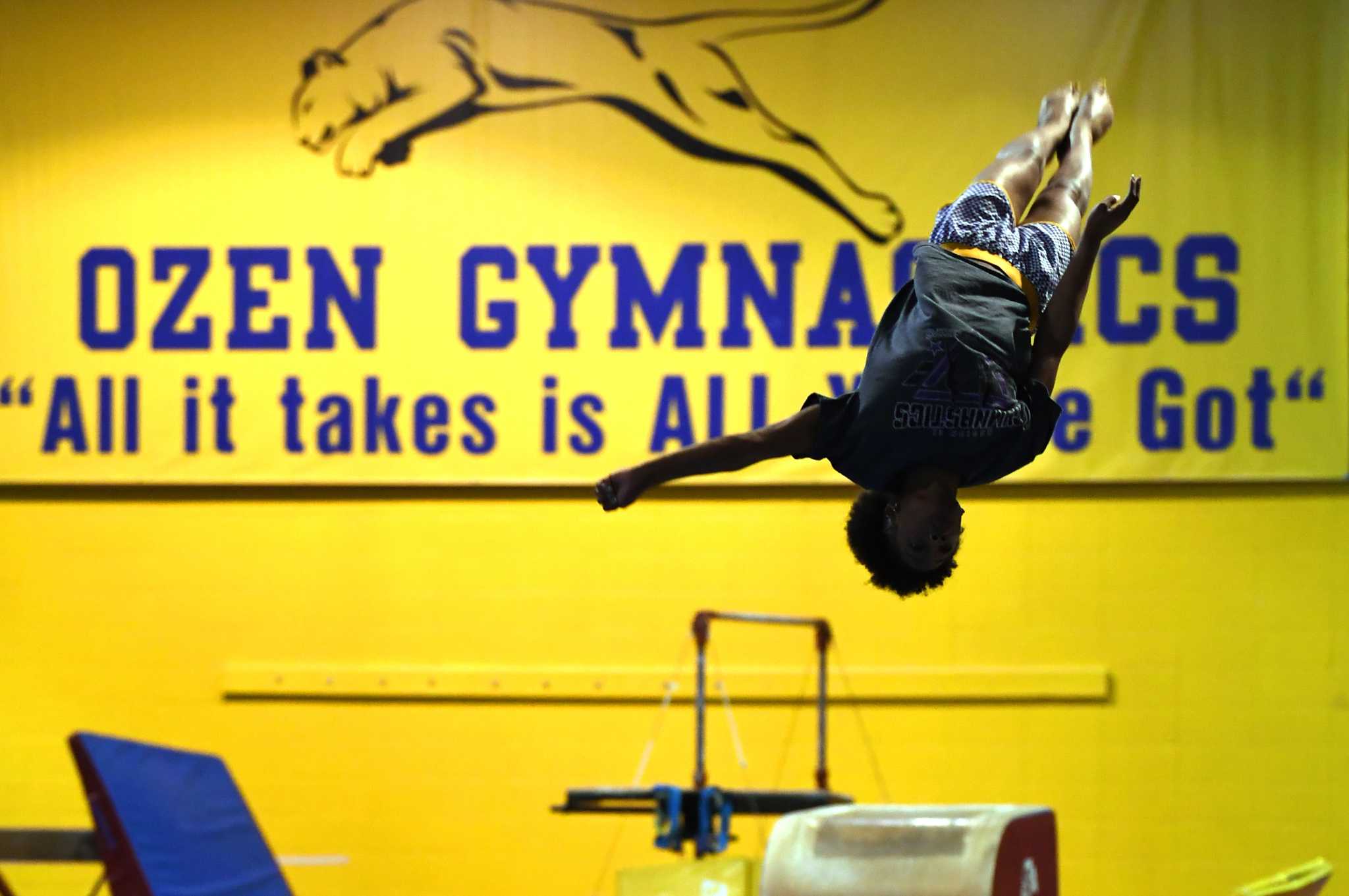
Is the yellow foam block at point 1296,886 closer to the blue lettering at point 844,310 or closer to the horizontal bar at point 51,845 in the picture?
the blue lettering at point 844,310

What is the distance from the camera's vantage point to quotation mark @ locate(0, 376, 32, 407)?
6.95 meters

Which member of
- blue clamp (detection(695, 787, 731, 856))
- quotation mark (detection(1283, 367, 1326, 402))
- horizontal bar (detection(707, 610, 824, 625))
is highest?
quotation mark (detection(1283, 367, 1326, 402))

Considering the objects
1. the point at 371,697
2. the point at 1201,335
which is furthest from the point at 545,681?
the point at 1201,335

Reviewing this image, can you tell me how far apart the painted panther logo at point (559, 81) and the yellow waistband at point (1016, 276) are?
2.86 metres

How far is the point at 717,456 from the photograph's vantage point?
11.9 ft

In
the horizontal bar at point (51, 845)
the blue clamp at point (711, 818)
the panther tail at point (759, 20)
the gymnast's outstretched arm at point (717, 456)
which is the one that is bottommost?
the blue clamp at point (711, 818)

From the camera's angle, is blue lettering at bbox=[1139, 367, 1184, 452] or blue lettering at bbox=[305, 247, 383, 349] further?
blue lettering at bbox=[305, 247, 383, 349]

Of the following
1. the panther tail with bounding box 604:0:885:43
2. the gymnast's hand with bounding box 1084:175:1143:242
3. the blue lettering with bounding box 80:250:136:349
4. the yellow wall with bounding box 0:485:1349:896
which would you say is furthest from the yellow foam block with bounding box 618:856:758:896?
the panther tail with bounding box 604:0:885:43

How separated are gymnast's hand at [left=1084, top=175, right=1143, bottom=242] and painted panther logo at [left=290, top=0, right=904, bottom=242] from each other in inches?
126

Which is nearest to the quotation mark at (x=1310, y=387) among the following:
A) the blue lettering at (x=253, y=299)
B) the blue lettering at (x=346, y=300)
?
the blue lettering at (x=346, y=300)

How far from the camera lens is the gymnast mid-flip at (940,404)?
11.6 ft

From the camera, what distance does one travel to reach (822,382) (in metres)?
6.66

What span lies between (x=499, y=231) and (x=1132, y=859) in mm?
3733

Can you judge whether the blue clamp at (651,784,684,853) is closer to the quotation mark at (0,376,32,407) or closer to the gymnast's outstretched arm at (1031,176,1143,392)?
the gymnast's outstretched arm at (1031,176,1143,392)
